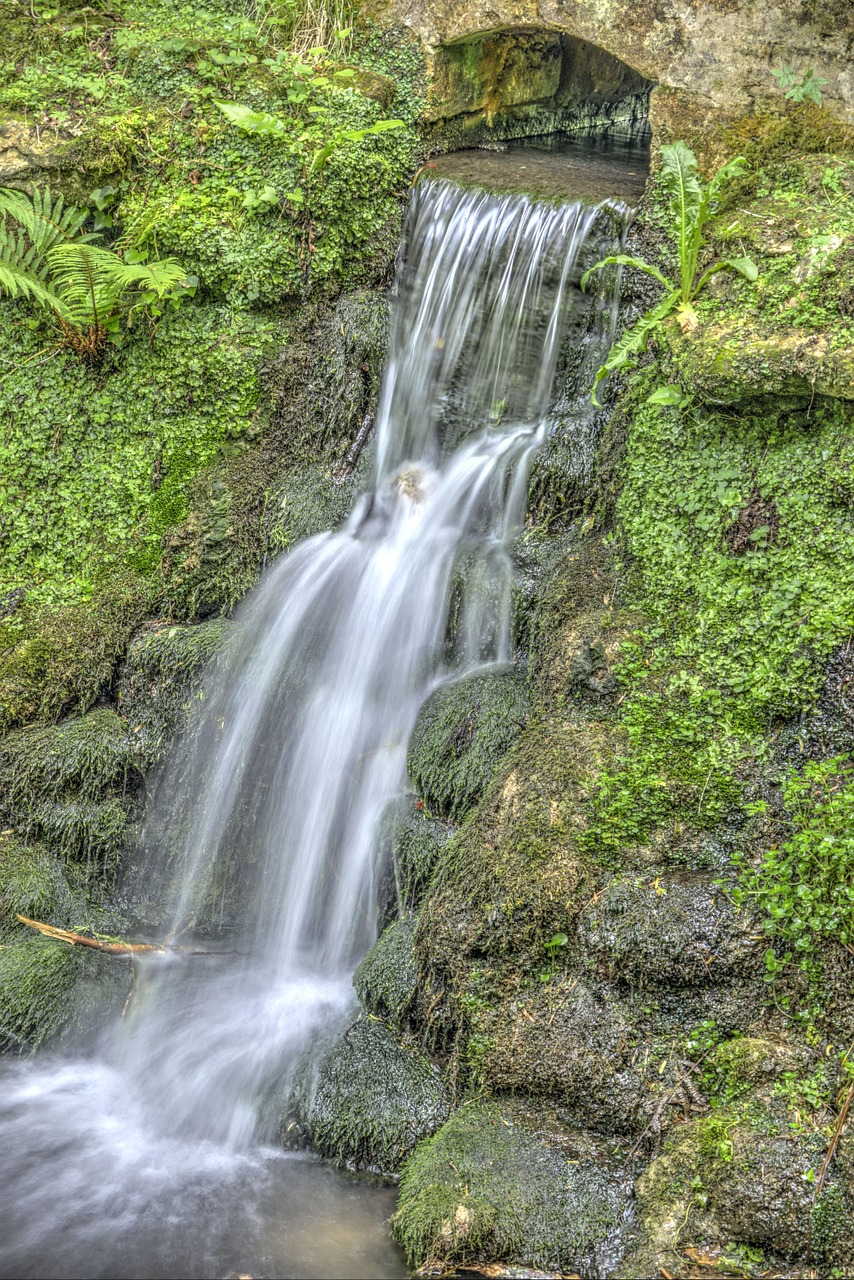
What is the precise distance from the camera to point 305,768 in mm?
5832

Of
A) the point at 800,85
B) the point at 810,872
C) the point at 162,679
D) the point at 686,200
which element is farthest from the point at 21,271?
the point at 810,872

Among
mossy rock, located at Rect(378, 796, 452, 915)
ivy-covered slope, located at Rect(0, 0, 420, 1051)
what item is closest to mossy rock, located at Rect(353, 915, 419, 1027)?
mossy rock, located at Rect(378, 796, 452, 915)

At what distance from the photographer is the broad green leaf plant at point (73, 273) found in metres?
6.63

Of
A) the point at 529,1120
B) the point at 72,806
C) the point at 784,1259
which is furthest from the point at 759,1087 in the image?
the point at 72,806

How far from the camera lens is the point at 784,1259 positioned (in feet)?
11.8

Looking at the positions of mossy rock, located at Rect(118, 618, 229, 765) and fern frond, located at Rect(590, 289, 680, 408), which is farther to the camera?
mossy rock, located at Rect(118, 618, 229, 765)

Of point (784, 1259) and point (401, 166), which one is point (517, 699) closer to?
point (784, 1259)

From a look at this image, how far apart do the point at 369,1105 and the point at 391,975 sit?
579 millimetres

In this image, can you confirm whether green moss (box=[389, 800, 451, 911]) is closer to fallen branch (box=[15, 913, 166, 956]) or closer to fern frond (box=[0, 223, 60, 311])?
fallen branch (box=[15, 913, 166, 956])

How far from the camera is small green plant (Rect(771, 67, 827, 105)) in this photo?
593cm

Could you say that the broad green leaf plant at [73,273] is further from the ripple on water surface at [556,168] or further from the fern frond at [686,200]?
the fern frond at [686,200]

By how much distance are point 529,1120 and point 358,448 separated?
436 centimetres

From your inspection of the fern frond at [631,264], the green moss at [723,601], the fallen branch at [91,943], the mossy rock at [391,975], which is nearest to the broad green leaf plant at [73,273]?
the fern frond at [631,264]

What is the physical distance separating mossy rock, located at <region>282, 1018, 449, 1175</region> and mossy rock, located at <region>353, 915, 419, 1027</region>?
156 millimetres
